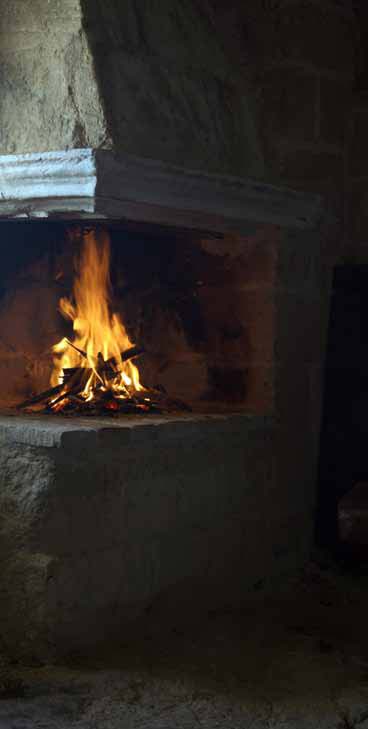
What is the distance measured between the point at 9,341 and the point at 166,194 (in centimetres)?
123

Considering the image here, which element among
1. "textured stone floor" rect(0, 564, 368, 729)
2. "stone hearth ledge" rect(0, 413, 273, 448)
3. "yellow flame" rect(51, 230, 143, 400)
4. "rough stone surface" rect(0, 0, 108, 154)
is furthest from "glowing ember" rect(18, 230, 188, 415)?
"textured stone floor" rect(0, 564, 368, 729)

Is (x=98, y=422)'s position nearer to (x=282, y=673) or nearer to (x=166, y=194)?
(x=166, y=194)

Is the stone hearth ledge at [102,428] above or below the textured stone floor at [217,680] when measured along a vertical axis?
above

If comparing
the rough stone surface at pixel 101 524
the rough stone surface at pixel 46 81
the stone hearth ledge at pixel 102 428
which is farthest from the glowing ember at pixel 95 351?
the rough stone surface at pixel 46 81

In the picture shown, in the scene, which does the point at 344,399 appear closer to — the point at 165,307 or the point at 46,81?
the point at 165,307

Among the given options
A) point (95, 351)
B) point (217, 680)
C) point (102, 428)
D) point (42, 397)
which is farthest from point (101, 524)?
point (95, 351)

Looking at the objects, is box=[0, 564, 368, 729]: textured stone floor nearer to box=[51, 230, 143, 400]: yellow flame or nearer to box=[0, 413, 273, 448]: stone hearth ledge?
box=[0, 413, 273, 448]: stone hearth ledge

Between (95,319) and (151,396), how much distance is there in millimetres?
396

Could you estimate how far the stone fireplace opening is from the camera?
11.6 ft

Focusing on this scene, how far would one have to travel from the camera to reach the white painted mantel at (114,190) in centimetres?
276

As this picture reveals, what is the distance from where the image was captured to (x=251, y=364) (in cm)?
360

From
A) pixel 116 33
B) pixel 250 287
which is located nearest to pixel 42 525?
pixel 250 287

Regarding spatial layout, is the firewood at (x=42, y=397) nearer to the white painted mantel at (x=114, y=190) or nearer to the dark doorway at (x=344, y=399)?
the white painted mantel at (x=114, y=190)

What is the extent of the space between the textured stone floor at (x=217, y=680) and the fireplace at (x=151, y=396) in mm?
128
